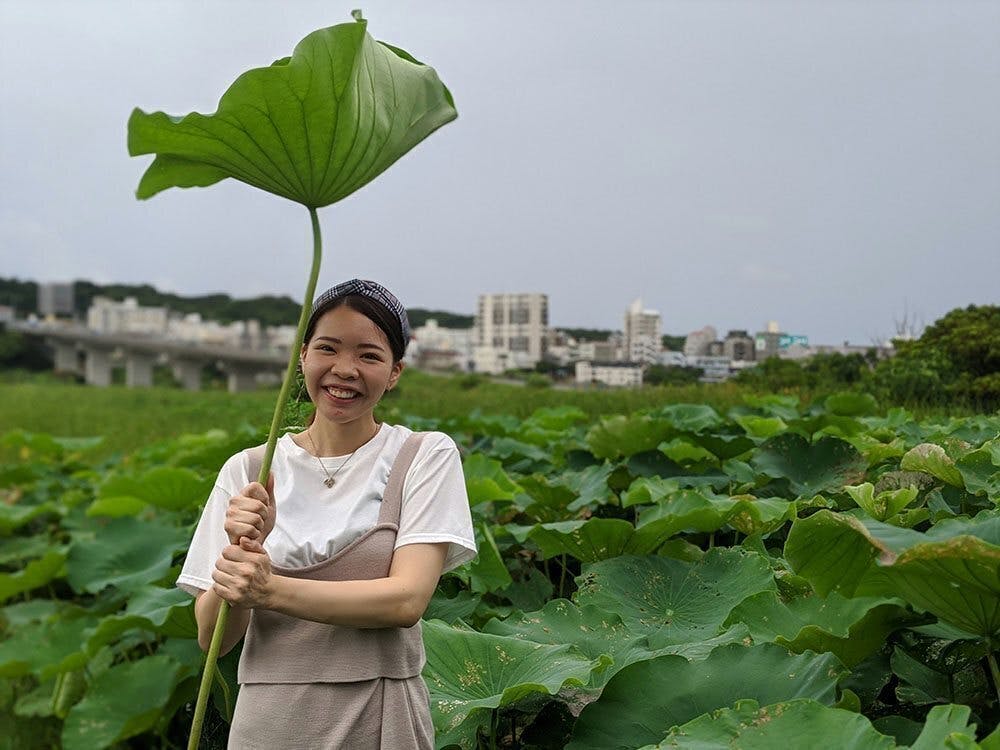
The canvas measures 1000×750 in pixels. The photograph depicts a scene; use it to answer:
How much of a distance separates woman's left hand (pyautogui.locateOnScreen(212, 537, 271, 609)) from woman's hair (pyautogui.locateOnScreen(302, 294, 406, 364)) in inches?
10.7

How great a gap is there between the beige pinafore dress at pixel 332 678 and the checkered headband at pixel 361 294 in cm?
25

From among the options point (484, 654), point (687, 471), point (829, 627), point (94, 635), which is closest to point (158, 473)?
point (94, 635)

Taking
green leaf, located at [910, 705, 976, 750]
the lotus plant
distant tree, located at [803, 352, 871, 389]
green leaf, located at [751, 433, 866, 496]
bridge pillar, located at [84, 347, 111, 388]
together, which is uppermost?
the lotus plant

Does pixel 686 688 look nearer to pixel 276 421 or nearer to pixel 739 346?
pixel 276 421

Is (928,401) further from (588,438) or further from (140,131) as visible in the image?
(140,131)

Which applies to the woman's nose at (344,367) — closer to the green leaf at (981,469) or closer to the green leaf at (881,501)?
the green leaf at (881,501)

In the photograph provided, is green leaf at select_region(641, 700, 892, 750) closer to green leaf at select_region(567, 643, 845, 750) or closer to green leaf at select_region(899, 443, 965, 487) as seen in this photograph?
green leaf at select_region(567, 643, 845, 750)

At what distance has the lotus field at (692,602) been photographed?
992 mm

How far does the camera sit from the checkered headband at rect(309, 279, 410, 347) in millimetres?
1191

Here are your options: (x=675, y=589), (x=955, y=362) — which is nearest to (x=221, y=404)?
(x=955, y=362)

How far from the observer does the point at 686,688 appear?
1.16 metres

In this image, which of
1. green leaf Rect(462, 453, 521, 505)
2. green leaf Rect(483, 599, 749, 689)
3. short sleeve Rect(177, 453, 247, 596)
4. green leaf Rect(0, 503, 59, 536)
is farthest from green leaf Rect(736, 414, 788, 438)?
green leaf Rect(0, 503, 59, 536)

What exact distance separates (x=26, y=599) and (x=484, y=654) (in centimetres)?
372

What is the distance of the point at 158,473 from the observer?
3312mm
